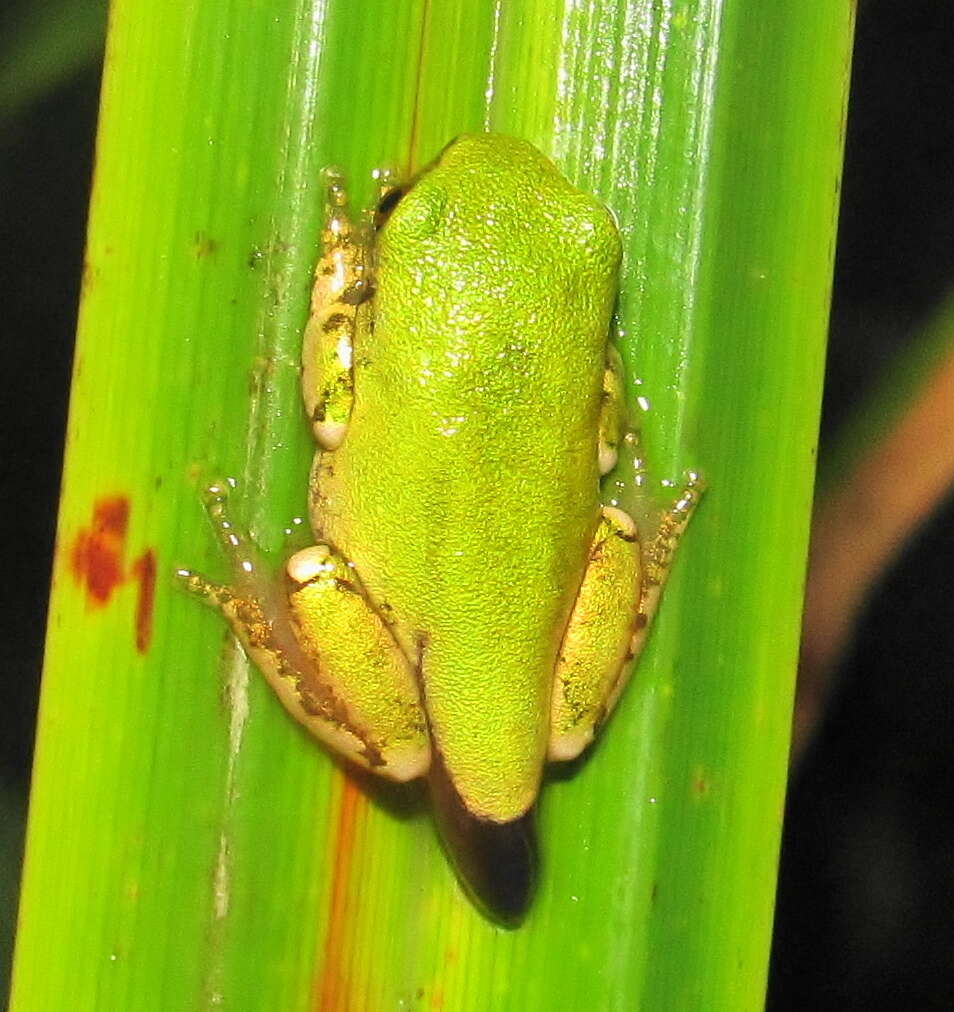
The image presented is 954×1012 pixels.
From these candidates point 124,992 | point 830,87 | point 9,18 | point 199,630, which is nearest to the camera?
point 124,992

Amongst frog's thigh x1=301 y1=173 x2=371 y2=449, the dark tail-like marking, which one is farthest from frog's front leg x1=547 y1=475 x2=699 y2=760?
frog's thigh x1=301 y1=173 x2=371 y2=449

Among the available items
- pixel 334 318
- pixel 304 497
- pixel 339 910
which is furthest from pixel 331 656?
pixel 334 318

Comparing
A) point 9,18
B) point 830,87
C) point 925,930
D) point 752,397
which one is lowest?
point 925,930

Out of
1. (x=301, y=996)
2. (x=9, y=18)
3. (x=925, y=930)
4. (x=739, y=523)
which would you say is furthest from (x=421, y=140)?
(x=925, y=930)

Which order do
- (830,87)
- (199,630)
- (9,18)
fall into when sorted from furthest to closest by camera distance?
(9,18) < (830,87) < (199,630)

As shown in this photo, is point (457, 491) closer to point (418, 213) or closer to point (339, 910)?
point (418, 213)

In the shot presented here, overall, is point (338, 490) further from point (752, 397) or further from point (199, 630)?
point (752, 397)

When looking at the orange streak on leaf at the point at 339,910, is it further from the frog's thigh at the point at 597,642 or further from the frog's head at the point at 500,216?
the frog's head at the point at 500,216
